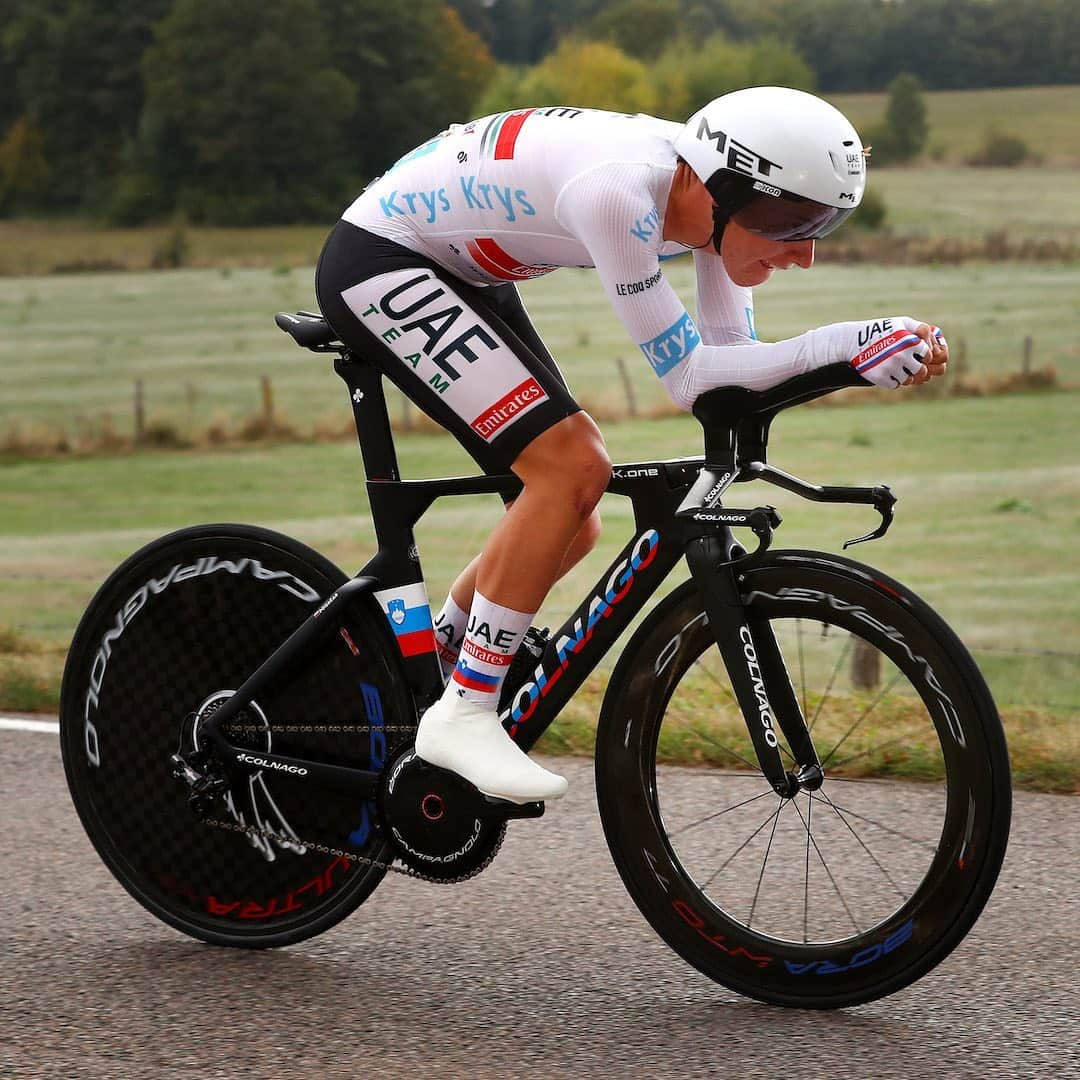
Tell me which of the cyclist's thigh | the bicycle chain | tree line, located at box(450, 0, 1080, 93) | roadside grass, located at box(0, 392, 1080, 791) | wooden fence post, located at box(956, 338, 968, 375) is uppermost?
the cyclist's thigh

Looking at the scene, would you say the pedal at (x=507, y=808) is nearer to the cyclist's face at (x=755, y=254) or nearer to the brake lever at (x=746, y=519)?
the brake lever at (x=746, y=519)

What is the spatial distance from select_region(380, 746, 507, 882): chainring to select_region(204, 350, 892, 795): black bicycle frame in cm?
8

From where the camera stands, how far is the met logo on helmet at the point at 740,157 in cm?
261

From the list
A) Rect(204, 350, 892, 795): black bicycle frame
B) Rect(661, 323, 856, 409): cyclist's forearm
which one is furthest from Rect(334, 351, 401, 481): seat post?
Rect(661, 323, 856, 409): cyclist's forearm

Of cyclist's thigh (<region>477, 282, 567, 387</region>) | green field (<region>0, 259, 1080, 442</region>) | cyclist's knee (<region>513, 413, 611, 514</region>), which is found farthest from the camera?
green field (<region>0, 259, 1080, 442</region>)

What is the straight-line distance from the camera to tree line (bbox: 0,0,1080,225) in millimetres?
6891

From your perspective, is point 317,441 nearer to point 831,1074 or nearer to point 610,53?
point 610,53

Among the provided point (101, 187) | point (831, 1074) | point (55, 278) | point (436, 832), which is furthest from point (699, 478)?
point (55, 278)

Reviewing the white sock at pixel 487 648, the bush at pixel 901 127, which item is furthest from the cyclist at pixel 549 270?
the bush at pixel 901 127

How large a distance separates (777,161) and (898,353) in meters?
0.40

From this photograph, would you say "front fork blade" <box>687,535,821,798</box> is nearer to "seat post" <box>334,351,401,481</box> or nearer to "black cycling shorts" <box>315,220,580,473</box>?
"black cycling shorts" <box>315,220,580,473</box>

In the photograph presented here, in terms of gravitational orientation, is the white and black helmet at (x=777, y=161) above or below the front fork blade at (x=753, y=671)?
above

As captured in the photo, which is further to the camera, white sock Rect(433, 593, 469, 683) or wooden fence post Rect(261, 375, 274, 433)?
wooden fence post Rect(261, 375, 274, 433)

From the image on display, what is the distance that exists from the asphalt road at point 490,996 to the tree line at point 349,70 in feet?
14.2
